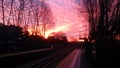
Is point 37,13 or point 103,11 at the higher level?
point 37,13

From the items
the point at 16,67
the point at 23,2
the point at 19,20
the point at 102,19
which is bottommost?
the point at 16,67

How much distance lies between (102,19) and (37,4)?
5531cm

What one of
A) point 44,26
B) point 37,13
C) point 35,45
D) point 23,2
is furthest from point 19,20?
point 44,26

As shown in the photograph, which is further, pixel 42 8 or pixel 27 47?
pixel 42 8

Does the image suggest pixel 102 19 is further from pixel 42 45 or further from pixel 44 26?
pixel 44 26

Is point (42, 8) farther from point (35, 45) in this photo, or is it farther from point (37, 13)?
point (35, 45)

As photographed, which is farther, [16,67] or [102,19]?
[16,67]

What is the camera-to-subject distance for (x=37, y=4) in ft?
265

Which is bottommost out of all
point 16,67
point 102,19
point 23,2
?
point 16,67

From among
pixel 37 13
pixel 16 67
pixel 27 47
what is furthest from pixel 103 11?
pixel 37 13

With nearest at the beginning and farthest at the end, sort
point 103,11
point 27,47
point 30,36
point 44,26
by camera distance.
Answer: point 103,11, point 27,47, point 30,36, point 44,26

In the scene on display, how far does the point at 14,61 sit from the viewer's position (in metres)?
32.8

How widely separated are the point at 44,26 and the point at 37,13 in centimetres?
1323

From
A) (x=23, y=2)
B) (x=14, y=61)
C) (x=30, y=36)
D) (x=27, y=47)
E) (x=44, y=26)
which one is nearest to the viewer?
(x=14, y=61)
